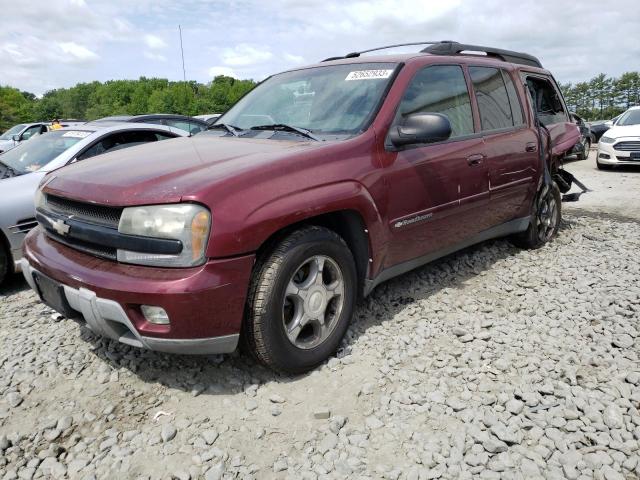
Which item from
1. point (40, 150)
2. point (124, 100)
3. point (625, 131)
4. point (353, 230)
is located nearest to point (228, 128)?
point (353, 230)

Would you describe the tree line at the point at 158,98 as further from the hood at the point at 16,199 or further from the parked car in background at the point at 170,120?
the hood at the point at 16,199

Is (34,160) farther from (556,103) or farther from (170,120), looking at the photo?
(170,120)

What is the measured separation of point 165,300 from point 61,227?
90cm

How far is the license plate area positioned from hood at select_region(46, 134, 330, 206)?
18.5 inches

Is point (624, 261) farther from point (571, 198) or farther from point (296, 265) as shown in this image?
point (296, 265)

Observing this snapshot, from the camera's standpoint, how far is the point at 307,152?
284 centimetres

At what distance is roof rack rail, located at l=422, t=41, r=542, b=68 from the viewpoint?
4203mm

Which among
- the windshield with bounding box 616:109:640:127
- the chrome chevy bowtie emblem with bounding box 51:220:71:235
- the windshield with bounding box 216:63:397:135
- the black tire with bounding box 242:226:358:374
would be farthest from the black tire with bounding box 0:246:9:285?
the windshield with bounding box 616:109:640:127

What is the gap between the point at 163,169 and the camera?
105 inches

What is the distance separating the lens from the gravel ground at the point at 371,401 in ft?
7.33

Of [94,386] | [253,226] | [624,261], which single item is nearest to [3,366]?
[94,386]

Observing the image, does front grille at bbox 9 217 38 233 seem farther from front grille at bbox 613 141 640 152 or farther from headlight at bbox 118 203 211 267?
front grille at bbox 613 141 640 152

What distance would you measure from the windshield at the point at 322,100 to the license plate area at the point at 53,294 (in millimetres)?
1648

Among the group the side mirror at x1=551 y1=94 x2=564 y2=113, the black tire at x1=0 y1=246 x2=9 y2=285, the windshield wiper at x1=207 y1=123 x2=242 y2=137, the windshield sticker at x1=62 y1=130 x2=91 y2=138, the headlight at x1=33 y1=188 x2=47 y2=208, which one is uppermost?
the side mirror at x1=551 y1=94 x2=564 y2=113
